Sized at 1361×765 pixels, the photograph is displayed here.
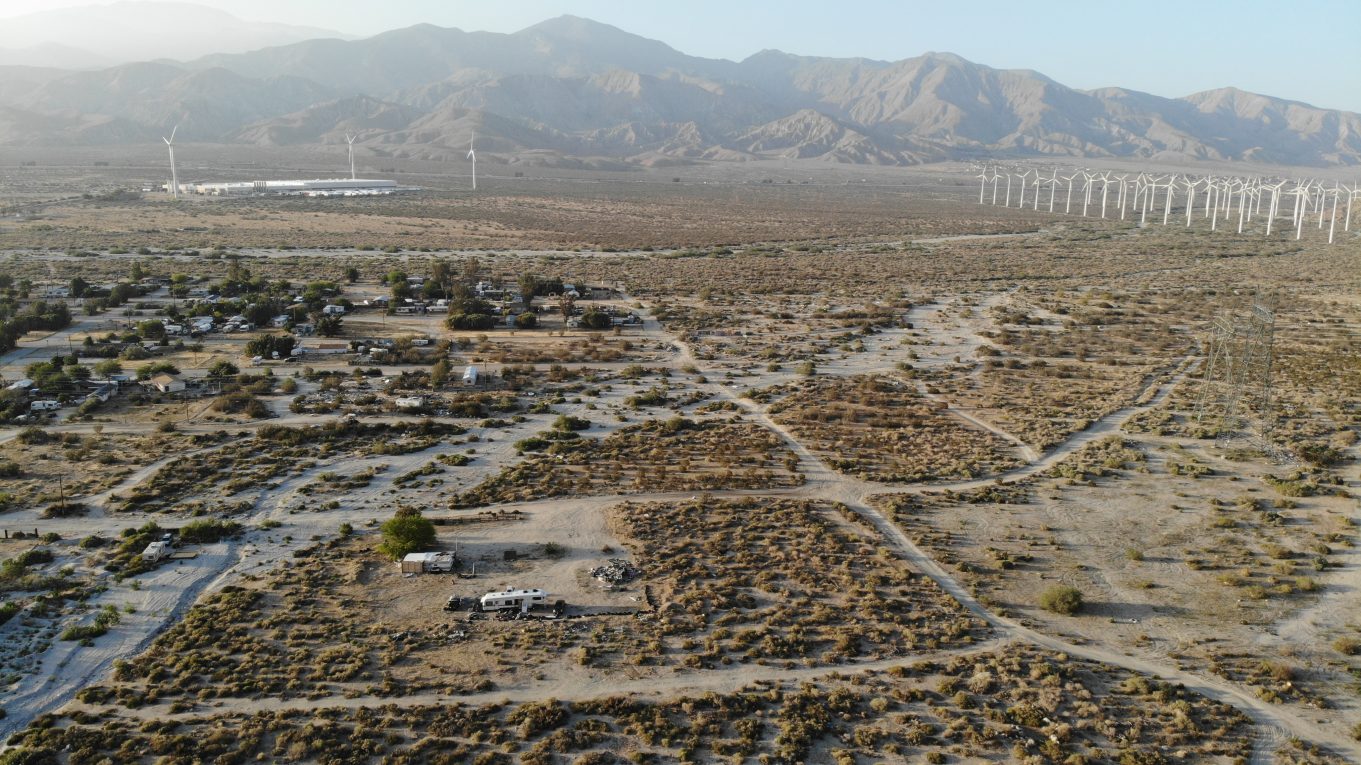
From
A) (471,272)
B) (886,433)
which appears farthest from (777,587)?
(471,272)

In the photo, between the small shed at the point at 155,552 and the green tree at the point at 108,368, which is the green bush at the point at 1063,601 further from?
the green tree at the point at 108,368

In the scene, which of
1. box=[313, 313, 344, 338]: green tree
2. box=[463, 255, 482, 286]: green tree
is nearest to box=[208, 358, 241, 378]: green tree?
box=[313, 313, 344, 338]: green tree

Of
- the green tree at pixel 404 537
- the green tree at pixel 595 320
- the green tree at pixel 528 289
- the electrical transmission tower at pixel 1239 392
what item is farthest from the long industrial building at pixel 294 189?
the green tree at pixel 404 537

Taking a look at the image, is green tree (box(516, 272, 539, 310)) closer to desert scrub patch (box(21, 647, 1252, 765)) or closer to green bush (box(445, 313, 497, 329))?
green bush (box(445, 313, 497, 329))

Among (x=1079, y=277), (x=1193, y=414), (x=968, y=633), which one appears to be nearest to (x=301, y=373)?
(x=968, y=633)

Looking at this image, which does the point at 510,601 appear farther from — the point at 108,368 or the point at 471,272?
the point at 471,272

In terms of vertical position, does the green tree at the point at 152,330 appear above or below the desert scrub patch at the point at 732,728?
above

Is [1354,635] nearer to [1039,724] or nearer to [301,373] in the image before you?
[1039,724]
